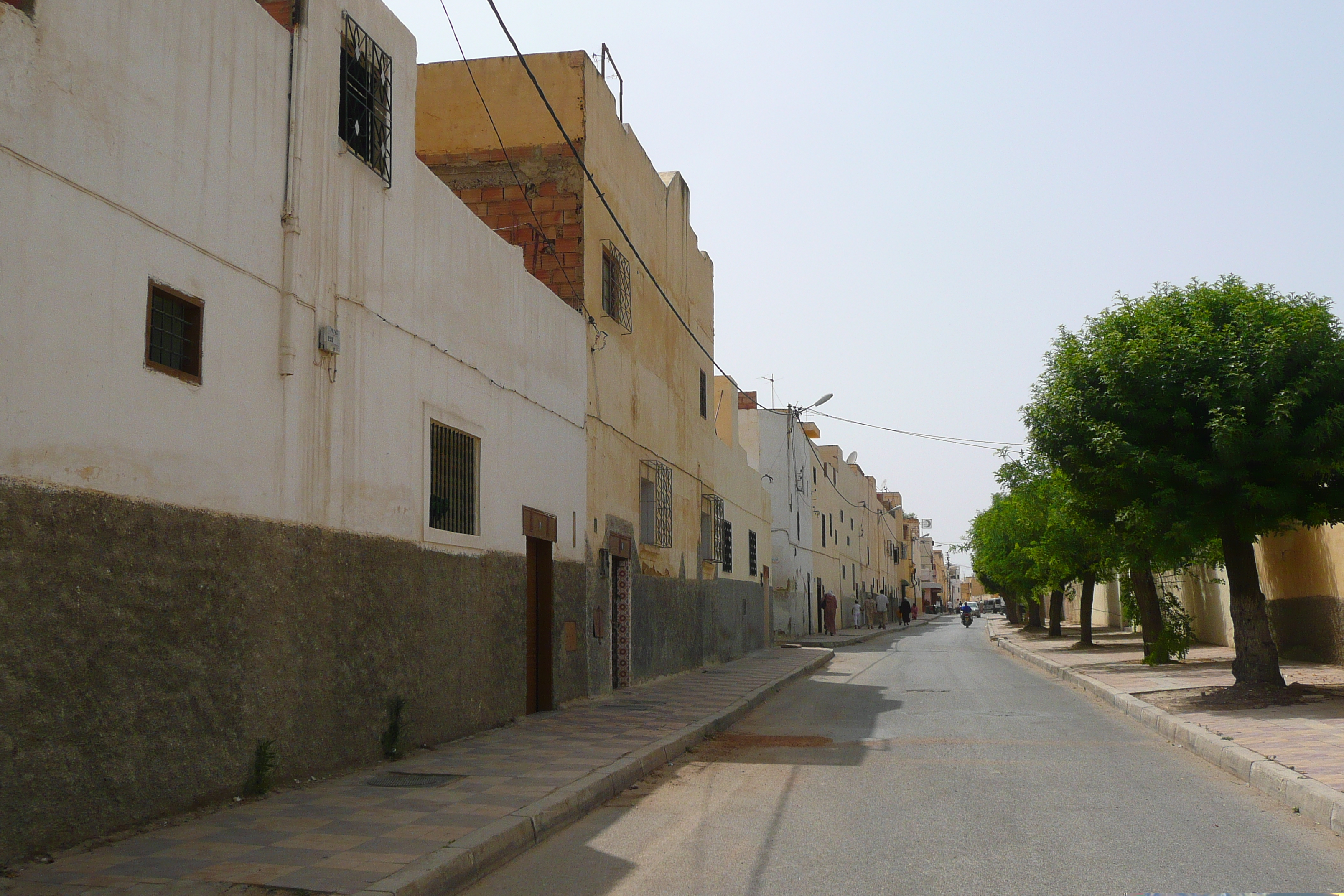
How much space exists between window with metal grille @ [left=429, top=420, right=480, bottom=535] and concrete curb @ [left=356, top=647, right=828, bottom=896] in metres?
2.81

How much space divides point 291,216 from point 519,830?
179 inches

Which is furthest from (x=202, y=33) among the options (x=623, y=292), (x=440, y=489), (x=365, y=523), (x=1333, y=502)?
(x=1333, y=502)

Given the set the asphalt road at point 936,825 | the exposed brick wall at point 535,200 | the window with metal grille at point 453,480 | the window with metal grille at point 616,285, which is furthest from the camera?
the window with metal grille at point 616,285

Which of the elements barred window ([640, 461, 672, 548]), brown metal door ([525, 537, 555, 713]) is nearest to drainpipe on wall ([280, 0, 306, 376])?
brown metal door ([525, 537, 555, 713])

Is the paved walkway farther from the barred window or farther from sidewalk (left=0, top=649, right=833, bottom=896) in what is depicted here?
the barred window

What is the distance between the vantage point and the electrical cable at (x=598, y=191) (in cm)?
1143

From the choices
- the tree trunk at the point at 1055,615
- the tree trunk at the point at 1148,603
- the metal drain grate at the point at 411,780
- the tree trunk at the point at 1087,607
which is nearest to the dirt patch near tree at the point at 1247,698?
the metal drain grate at the point at 411,780

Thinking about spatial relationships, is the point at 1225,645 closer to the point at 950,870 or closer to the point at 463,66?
the point at 463,66

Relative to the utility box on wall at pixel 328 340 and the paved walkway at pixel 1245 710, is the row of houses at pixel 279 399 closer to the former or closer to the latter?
the utility box on wall at pixel 328 340

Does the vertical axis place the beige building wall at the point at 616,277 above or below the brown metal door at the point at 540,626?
above

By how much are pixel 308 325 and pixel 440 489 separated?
269 cm

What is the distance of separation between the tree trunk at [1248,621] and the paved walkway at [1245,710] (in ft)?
2.24

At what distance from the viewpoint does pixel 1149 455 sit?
1223 cm

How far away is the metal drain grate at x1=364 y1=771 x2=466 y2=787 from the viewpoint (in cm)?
793
